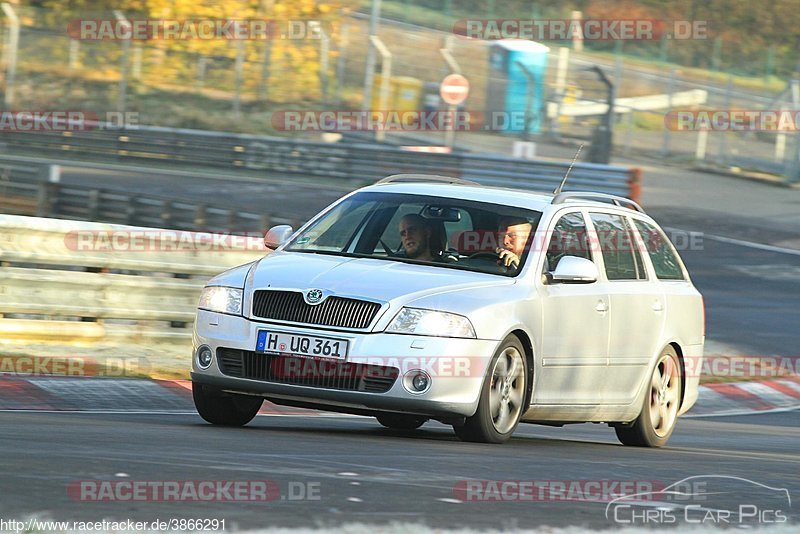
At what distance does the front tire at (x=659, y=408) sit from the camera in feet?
33.8

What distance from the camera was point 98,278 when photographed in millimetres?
12523

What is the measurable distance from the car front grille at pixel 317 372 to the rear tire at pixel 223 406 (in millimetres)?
407

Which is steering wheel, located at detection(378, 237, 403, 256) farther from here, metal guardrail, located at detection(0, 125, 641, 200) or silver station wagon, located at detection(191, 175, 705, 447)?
metal guardrail, located at detection(0, 125, 641, 200)

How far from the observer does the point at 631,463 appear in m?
8.23

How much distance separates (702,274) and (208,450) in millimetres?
17907

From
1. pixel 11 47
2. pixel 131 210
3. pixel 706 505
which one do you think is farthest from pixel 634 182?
pixel 706 505

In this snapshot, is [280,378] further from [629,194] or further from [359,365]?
[629,194]

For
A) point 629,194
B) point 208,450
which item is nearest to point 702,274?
point 629,194

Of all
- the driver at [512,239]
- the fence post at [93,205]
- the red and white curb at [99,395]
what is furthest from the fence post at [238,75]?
the driver at [512,239]

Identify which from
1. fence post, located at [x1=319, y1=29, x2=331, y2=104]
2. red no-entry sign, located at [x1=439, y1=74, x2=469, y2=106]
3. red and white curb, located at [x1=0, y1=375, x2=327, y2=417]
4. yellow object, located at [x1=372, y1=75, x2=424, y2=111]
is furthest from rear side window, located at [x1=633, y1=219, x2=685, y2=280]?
yellow object, located at [x1=372, y1=75, x2=424, y2=111]

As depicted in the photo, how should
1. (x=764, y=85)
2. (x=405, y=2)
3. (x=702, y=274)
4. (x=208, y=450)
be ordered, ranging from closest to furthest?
(x=208, y=450) → (x=702, y=274) → (x=764, y=85) → (x=405, y=2)

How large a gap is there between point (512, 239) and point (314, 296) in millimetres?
1494

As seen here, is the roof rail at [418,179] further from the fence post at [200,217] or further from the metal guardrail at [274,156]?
→ the metal guardrail at [274,156]

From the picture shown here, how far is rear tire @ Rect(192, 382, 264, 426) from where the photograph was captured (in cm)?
884
